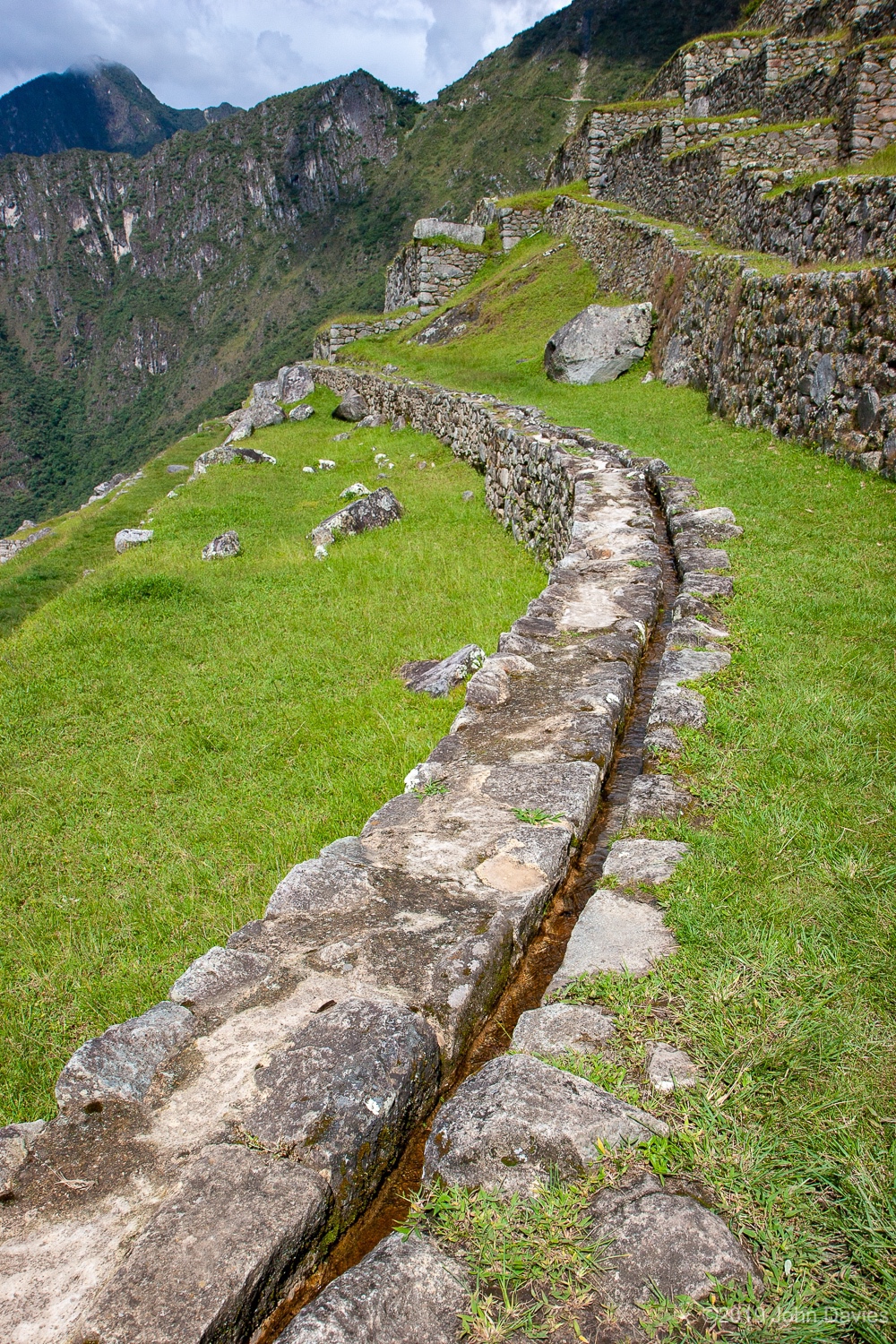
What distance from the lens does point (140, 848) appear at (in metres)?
4.79

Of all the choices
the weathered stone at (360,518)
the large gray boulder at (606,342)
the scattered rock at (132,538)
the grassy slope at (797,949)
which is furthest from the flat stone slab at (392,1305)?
the large gray boulder at (606,342)

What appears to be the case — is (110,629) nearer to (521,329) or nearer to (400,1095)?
(400,1095)

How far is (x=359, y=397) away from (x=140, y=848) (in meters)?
20.7

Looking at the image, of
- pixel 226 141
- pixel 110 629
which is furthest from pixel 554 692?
pixel 226 141

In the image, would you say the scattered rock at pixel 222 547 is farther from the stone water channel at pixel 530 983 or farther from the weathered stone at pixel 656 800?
the weathered stone at pixel 656 800

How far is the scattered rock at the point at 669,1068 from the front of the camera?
80.7 inches

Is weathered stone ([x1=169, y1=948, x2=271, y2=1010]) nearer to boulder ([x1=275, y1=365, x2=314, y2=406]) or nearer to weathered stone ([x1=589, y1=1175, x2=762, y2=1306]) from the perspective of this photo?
weathered stone ([x1=589, y1=1175, x2=762, y2=1306])

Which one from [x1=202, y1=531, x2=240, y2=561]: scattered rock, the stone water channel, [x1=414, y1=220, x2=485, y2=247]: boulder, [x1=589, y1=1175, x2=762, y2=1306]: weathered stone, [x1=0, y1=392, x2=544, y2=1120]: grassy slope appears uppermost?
[x1=414, y1=220, x2=485, y2=247]: boulder

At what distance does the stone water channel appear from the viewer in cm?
195

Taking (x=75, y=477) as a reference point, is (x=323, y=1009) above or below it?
above

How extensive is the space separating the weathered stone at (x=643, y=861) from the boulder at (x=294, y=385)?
26186mm

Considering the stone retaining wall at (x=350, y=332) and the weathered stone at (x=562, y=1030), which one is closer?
the weathered stone at (x=562, y=1030)

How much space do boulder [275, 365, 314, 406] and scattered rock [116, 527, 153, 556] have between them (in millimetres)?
14461

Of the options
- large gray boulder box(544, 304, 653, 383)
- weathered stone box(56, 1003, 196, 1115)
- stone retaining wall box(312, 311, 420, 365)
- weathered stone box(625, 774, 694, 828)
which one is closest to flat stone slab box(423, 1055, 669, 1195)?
weathered stone box(56, 1003, 196, 1115)
